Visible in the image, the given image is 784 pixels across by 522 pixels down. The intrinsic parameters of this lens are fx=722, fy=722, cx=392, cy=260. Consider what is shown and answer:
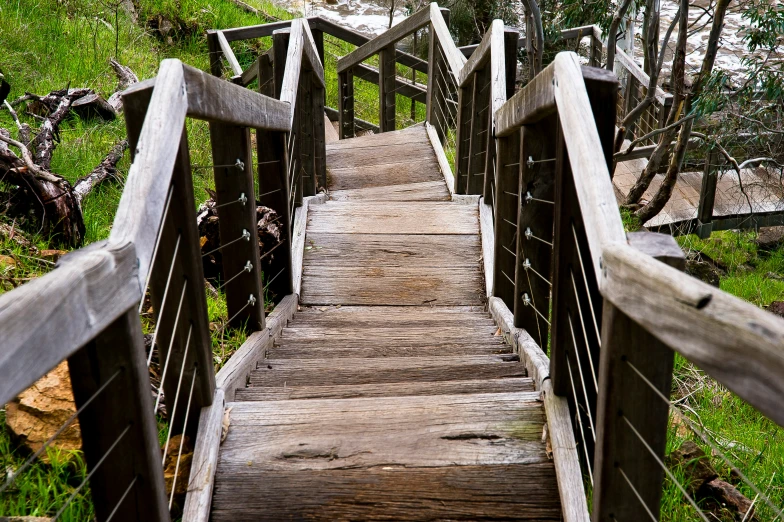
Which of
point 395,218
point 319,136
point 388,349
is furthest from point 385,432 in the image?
point 319,136

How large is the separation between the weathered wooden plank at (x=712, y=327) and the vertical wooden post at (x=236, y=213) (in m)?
1.63

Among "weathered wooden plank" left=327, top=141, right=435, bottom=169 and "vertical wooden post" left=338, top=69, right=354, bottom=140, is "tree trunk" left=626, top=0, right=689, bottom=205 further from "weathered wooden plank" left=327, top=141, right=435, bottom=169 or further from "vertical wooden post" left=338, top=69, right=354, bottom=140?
"vertical wooden post" left=338, top=69, right=354, bottom=140

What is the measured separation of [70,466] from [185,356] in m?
0.52

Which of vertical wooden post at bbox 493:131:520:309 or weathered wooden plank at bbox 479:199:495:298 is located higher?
vertical wooden post at bbox 493:131:520:309

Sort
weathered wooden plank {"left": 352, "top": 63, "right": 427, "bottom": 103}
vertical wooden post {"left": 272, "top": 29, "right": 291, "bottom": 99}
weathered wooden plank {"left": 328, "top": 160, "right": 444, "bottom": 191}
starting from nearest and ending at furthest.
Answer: vertical wooden post {"left": 272, "top": 29, "right": 291, "bottom": 99}
weathered wooden plank {"left": 328, "top": 160, "right": 444, "bottom": 191}
weathered wooden plank {"left": 352, "top": 63, "right": 427, "bottom": 103}

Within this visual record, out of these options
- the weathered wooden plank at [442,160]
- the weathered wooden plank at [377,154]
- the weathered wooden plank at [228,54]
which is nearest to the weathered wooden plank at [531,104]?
the weathered wooden plank at [442,160]

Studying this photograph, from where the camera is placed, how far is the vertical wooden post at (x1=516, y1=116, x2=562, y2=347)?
2.56 meters

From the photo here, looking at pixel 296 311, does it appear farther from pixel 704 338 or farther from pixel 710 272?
pixel 710 272

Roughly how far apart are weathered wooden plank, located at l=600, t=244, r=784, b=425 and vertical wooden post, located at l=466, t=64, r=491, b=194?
10.9 feet

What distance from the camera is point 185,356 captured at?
1887mm

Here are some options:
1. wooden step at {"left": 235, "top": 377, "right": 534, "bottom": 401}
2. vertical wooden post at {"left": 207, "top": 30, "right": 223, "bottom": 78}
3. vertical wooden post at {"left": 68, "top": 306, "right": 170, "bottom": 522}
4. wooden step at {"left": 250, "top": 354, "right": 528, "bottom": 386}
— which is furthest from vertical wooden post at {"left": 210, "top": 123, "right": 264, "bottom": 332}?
vertical wooden post at {"left": 207, "top": 30, "right": 223, "bottom": 78}

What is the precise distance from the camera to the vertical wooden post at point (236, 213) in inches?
102

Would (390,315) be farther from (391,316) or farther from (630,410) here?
(630,410)

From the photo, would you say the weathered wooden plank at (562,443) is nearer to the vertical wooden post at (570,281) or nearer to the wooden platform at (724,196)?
the vertical wooden post at (570,281)
